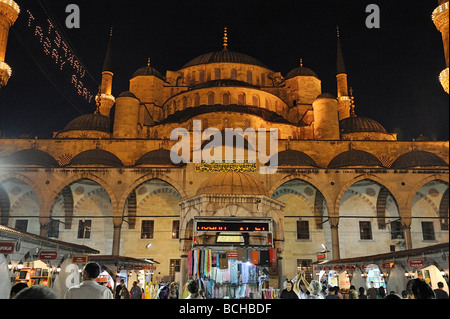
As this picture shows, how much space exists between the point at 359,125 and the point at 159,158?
1350 centimetres

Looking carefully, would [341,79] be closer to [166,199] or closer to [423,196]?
[423,196]

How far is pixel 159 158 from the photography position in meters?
20.8

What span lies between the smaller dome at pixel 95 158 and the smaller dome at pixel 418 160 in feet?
49.9

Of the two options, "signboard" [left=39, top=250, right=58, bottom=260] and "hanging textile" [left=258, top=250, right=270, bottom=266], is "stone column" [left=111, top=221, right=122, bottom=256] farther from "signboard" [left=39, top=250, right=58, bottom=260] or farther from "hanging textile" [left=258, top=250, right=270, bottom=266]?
"hanging textile" [left=258, top=250, right=270, bottom=266]

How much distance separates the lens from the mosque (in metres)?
18.9

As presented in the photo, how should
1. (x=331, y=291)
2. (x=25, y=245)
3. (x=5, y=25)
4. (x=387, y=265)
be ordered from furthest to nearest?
(x=5, y=25) → (x=387, y=265) → (x=25, y=245) → (x=331, y=291)

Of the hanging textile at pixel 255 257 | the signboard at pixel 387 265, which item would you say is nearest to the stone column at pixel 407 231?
the signboard at pixel 387 265

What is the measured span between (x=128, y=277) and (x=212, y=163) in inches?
293

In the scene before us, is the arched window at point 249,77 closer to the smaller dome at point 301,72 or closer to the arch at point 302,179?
the smaller dome at point 301,72

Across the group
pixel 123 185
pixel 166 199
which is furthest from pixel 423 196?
pixel 123 185

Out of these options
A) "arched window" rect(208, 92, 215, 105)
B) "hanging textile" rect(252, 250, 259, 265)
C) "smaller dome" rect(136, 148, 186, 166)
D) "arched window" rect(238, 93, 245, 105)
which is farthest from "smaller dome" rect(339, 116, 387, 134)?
"hanging textile" rect(252, 250, 259, 265)

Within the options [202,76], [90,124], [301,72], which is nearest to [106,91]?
[90,124]

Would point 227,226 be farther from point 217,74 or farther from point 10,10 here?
point 217,74

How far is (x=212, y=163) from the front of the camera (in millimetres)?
19250
